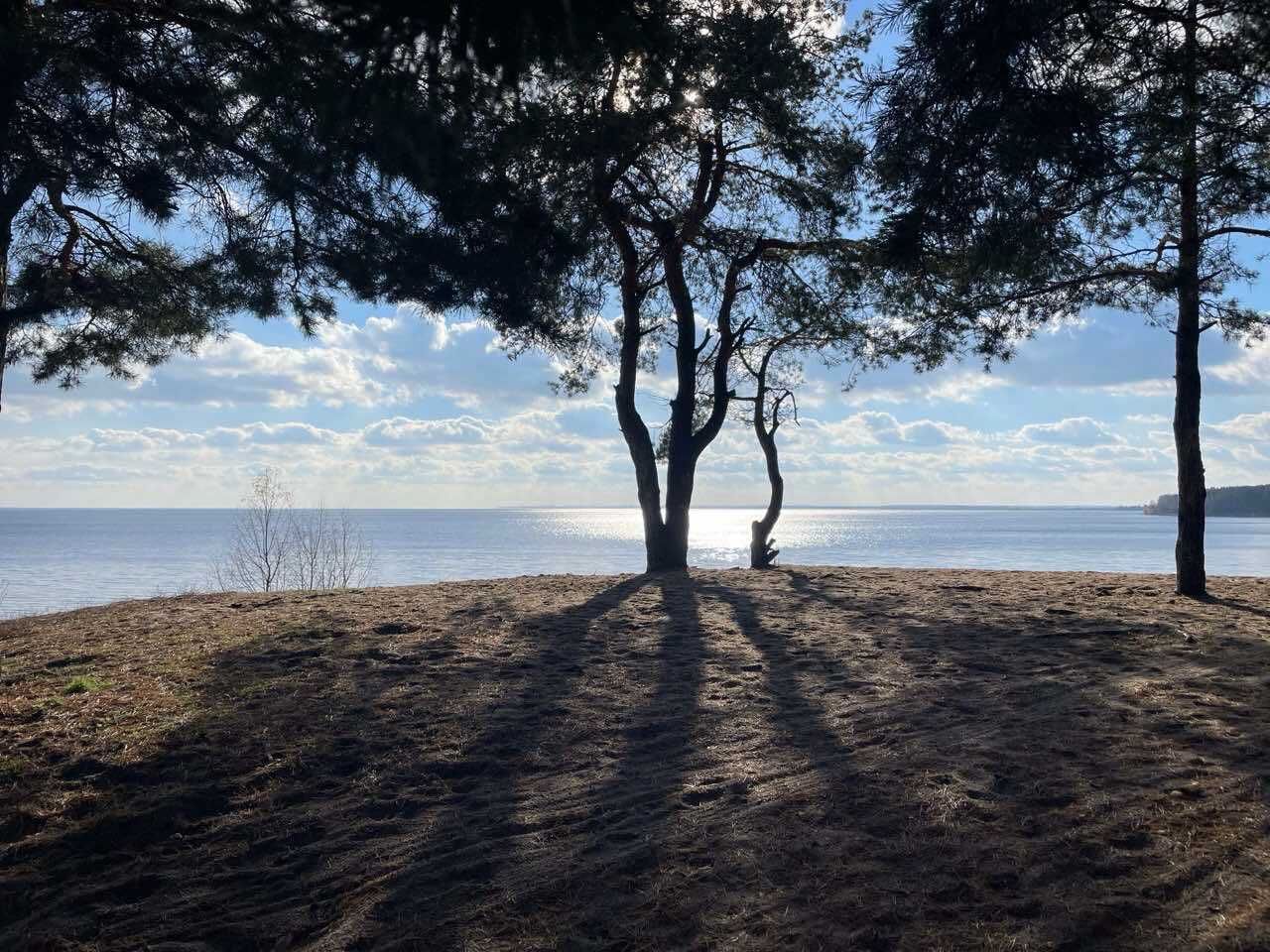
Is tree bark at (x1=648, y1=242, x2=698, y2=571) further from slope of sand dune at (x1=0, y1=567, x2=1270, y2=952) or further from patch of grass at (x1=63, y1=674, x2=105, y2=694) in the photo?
patch of grass at (x1=63, y1=674, x2=105, y2=694)

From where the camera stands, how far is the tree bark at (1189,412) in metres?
10.6

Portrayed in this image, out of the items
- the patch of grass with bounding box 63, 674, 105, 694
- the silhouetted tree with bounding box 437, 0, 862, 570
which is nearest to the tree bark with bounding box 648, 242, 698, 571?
the silhouetted tree with bounding box 437, 0, 862, 570

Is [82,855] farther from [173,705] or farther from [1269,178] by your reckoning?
[1269,178]

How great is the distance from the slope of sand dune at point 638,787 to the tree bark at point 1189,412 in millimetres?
2456

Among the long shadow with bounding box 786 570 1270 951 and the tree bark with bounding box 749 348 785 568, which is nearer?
the long shadow with bounding box 786 570 1270 951

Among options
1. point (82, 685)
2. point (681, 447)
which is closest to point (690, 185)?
point (681, 447)

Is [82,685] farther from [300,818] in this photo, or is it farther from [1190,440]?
[1190,440]

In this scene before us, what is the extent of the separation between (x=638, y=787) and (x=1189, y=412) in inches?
347

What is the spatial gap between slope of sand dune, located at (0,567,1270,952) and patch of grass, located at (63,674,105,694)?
2 centimetres

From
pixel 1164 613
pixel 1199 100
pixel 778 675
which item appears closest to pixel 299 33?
pixel 778 675

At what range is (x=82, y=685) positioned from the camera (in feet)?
22.2

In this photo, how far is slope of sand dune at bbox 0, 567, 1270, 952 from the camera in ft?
12.1

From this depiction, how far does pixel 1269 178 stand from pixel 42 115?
9.46 metres

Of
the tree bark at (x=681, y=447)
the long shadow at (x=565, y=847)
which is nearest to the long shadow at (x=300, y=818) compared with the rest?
the long shadow at (x=565, y=847)
